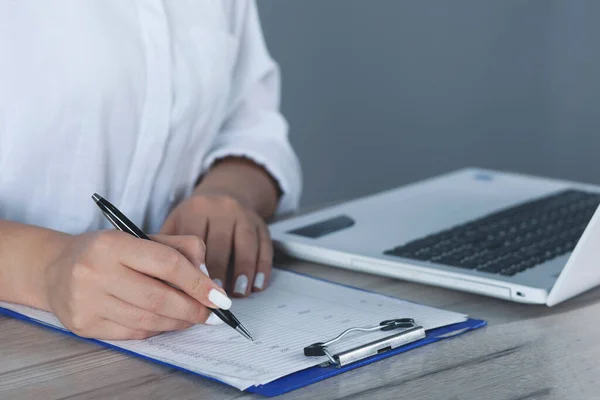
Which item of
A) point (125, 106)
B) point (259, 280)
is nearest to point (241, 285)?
point (259, 280)

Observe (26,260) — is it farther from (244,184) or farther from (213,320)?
(244,184)

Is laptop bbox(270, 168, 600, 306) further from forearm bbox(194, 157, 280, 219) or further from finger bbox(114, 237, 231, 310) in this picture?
finger bbox(114, 237, 231, 310)

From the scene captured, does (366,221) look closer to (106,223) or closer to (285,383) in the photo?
(106,223)

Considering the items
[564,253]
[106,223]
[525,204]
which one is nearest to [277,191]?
[106,223]

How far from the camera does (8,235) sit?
1006mm

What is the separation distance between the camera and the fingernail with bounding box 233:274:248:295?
1.03 m

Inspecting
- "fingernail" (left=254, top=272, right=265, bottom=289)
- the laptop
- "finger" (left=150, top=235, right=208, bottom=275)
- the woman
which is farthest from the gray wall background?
"finger" (left=150, top=235, right=208, bottom=275)

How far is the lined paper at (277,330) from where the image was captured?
2.68ft

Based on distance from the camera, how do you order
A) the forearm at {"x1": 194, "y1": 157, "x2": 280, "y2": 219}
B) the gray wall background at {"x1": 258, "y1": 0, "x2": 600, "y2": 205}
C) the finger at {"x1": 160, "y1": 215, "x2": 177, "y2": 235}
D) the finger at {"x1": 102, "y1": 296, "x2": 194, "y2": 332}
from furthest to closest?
1. the gray wall background at {"x1": 258, "y1": 0, "x2": 600, "y2": 205}
2. the forearm at {"x1": 194, "y1": 157, "x2": 280, "y2": 219}
3. the finger at {"x1": 160, "y1": 215, "x2": 177, "y2": 235}
4. the finger at {"x1": 102, "y1": 296, "x2": 194, "y2": 332}

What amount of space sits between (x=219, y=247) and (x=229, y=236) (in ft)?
0.07

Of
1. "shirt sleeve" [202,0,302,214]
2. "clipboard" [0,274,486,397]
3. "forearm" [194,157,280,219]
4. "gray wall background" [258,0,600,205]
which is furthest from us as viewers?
"gray wall background" [258,0,600,205]

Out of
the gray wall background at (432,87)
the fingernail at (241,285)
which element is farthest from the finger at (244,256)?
the gray wall background at (432,87)

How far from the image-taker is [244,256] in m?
1.09

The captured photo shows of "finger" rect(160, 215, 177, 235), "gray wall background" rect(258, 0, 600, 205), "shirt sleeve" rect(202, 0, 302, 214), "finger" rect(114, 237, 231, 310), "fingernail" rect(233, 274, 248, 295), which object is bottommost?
"finger" rect(114, 237, 231, 310)
